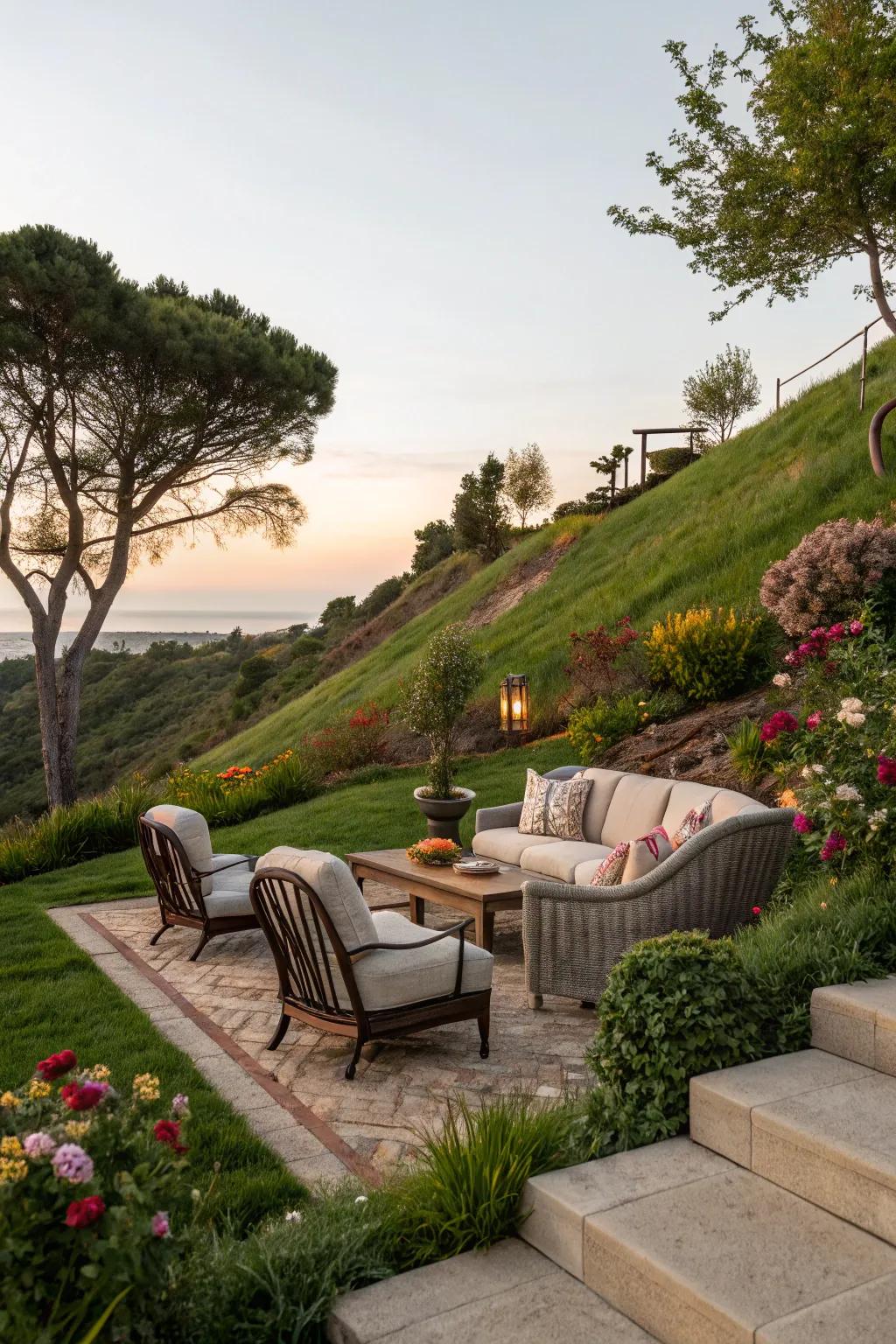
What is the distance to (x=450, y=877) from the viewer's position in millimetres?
6145

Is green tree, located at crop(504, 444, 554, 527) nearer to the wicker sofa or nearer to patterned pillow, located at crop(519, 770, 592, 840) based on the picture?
patterned pillow, located at crop(519, 770, 592, 840)

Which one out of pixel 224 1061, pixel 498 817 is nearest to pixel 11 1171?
pixel 224 1061

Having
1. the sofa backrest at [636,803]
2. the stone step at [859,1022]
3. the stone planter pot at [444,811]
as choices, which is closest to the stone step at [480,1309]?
the stone step at [859,1022]

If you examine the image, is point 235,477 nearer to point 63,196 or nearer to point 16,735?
point 63,196

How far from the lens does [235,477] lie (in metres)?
16.9

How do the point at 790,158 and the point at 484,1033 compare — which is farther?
the point at 790,158

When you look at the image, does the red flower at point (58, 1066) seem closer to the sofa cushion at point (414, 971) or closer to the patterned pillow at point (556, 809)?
the sofa cushion at point (414, 971)

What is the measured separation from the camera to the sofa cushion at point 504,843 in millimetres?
7180

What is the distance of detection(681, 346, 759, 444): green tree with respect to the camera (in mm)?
28625

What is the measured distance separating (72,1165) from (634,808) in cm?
559

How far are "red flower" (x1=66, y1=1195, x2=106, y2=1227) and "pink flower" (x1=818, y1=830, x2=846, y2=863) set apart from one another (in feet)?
11.3

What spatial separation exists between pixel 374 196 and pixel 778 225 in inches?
226

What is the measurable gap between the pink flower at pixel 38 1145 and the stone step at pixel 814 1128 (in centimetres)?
188

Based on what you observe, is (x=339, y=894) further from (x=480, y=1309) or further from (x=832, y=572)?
(x=832, y=572)
